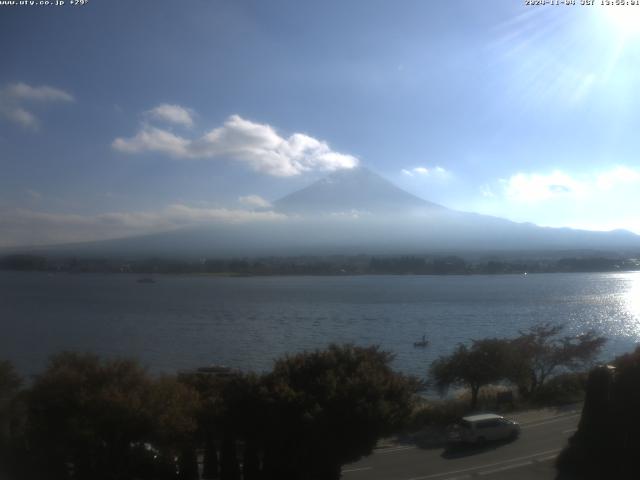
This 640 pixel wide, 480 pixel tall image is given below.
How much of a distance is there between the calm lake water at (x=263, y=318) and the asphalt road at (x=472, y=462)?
404 cm

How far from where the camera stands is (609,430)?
7.36 meters

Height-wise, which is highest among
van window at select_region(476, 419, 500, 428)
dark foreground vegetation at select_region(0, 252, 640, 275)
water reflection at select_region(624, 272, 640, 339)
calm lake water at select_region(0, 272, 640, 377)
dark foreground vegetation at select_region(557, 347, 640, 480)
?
dark foreground vegetation at select_region(0, 252, 640, 275)

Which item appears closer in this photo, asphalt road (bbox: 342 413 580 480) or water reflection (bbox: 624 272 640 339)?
asphalt road (bbox: 342 413 580 480)

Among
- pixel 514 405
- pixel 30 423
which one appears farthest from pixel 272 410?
pixel 514 405

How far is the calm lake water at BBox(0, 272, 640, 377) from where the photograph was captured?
2098cm

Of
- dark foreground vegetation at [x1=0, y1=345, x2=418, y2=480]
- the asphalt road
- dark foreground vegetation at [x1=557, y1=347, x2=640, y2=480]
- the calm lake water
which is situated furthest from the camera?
the calm lake water

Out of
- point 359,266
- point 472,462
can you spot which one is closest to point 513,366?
point 472,462

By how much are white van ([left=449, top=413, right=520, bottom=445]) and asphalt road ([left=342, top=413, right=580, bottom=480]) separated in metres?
0.14

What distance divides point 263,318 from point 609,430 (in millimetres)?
24799

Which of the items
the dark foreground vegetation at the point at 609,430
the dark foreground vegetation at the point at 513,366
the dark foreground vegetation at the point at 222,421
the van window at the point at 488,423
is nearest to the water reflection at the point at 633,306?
the dark foreground vegetation at the point at 513,366

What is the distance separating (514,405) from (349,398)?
290 inches

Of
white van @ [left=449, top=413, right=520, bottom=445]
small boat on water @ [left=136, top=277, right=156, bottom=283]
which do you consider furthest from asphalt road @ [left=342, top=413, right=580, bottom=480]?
small boat on water @ [left=136, top=277, right=156, bottom=283]

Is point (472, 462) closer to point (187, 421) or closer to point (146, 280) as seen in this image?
point (187, 421)

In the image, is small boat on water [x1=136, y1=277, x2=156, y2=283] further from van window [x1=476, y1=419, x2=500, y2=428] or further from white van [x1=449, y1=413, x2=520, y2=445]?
van window [x1=476, y1=419, x2=500, y2=428]
